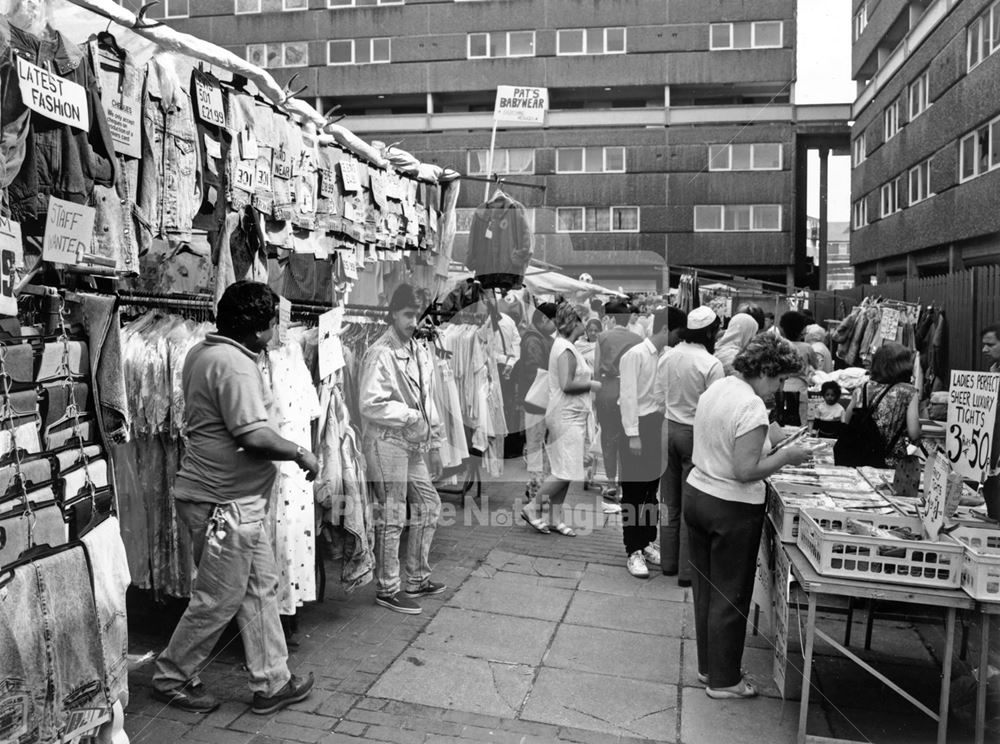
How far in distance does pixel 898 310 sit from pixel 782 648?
11283mm

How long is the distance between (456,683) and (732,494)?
1.74 metres

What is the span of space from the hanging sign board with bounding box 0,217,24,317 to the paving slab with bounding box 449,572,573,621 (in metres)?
3.62

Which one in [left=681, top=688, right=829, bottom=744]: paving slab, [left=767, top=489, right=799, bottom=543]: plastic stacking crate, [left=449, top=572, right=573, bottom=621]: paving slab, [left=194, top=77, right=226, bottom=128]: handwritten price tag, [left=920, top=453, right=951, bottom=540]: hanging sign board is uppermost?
[left=194, top=77, right=226, bottom=128]: handwritten price tag

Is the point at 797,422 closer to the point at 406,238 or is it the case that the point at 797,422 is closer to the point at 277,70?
the point at 406,238

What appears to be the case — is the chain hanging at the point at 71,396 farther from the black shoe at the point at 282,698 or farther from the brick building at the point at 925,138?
the brick building at the point at 925,138

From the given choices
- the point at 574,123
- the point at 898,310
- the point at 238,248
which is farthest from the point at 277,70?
the point at 238,248

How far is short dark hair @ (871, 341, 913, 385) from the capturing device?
234 inches

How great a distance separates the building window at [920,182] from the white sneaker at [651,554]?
18663mm

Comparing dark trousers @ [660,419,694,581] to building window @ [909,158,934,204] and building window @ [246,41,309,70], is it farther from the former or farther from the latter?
building window @ [246,41,309,70]

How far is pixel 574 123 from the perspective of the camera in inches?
1415

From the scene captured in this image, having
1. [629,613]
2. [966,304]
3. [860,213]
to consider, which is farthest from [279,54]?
[629,613]

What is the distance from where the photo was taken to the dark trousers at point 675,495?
242 inches

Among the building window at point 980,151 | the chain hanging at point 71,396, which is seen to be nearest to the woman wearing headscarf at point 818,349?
the chain hanging at point 71,396

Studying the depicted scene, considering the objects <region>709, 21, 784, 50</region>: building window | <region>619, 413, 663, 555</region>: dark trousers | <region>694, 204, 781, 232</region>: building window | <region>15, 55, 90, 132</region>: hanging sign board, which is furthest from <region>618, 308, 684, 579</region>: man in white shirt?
<region>709, 21, 784, 50</region>: building window
